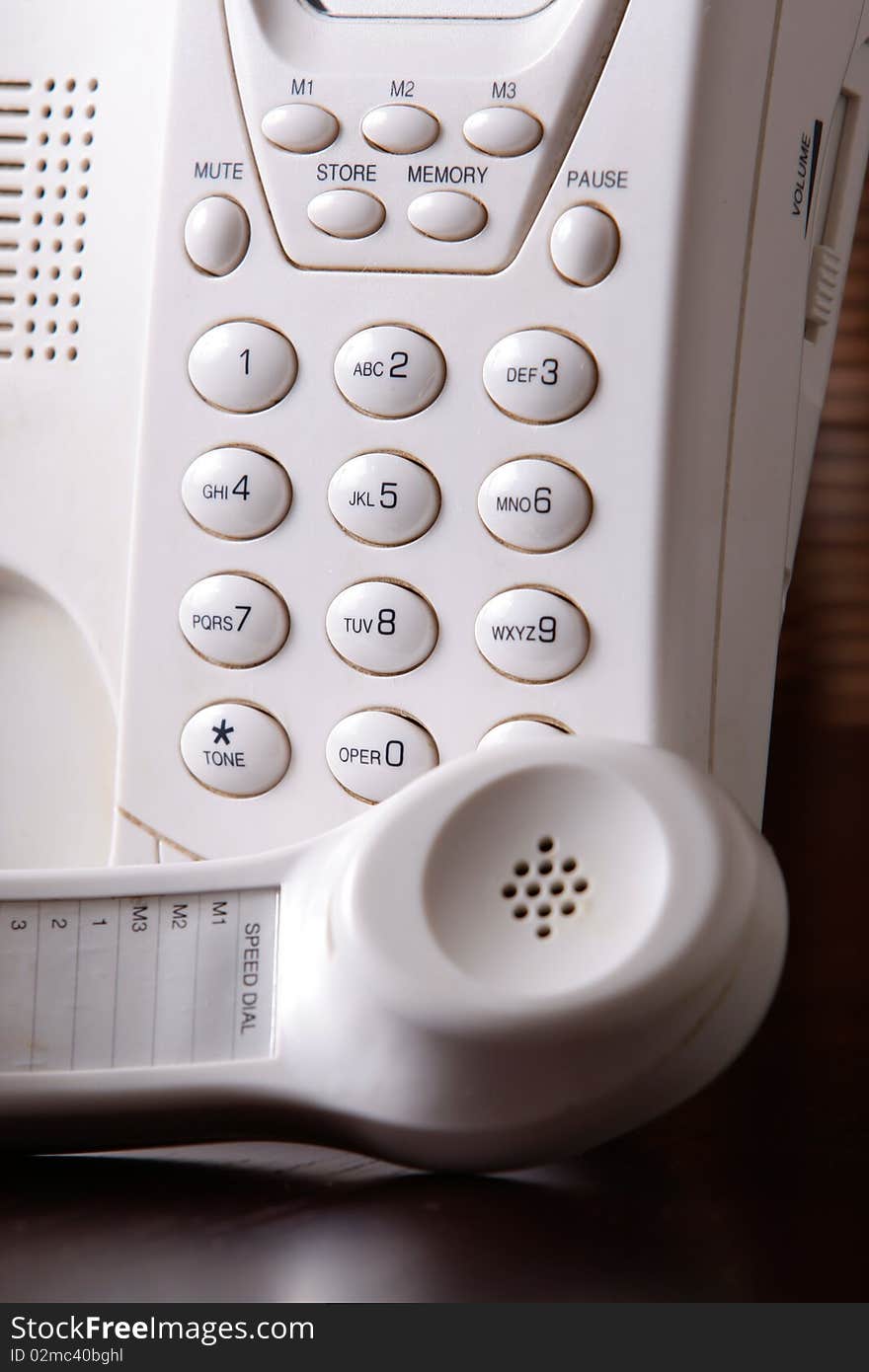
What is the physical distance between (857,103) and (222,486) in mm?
204

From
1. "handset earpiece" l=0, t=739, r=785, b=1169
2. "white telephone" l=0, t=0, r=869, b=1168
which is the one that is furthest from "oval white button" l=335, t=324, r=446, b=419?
"handset earpiece" l=0, t=739, r=785, b=1169

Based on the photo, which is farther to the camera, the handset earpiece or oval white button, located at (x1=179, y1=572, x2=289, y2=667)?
oval white button, located at (x1=179, y1=572, x2=289, y2=667)

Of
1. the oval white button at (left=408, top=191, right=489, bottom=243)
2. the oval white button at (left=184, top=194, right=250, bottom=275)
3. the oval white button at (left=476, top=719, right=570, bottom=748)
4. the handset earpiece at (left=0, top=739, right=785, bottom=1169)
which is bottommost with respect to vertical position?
the handset earpiece at (left=0, top=739, right=785, bottom=1169)

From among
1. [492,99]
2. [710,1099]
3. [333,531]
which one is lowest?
[710,1099]

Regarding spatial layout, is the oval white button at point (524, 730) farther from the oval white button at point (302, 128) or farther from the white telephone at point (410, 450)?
the oval white button at point (302, 128)

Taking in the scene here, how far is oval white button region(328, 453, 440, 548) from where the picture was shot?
34cm

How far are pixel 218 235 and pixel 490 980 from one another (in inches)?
8.0

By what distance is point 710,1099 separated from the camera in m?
0.31

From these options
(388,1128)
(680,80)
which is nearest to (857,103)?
(680,80)

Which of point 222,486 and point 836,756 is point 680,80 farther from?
point 836,756

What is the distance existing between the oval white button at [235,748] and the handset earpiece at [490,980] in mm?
68

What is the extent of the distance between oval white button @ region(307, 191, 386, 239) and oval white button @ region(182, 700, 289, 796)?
11cm

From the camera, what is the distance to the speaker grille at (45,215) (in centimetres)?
42

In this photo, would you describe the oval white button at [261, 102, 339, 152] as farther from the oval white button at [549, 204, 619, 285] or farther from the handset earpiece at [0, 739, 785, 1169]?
the handset earpiece at [0, 739, 785, 1169]
